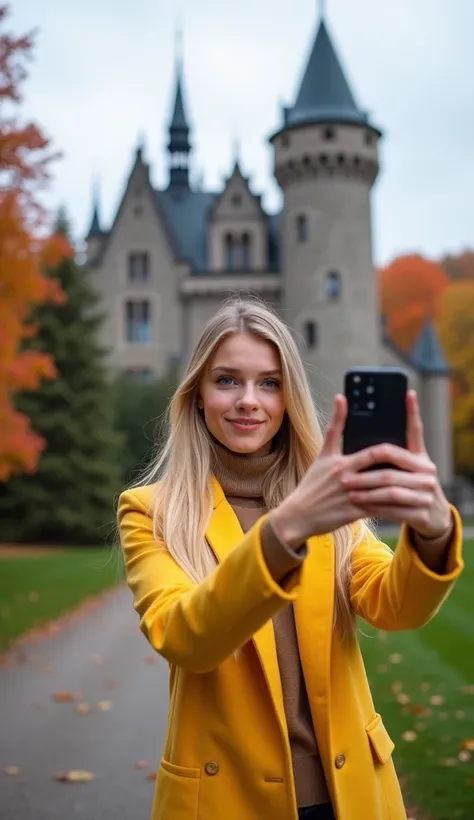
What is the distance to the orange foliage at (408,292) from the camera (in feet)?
180

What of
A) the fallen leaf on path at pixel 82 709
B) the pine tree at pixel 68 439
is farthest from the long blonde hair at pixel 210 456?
the pine tree at pixel 68 439

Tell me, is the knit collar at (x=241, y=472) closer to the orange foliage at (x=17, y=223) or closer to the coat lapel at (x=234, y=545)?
the coat lapel at (x=234, y=545)

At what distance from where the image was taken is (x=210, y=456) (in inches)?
91.7

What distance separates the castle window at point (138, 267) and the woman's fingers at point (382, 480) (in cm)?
4111

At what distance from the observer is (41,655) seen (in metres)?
9.57

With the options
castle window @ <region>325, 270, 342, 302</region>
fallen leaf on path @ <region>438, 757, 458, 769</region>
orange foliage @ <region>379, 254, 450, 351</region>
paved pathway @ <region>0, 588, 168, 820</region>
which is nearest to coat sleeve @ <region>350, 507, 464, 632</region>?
paved pathway @ <region>0, 588, 168, 820</region>

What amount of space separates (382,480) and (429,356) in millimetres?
41896

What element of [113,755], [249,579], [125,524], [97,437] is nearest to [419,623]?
[249,579]

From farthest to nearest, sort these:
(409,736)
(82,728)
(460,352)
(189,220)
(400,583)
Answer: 1. (460,352)
2. (189,220)
3. (82,728)
4. (409,736)
5. (400,583)

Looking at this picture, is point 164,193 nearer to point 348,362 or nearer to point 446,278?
point 348,362

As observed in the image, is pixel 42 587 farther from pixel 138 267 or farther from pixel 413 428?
pixel 138 267

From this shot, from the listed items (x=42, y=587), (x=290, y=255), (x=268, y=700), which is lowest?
(x=42, y=587)

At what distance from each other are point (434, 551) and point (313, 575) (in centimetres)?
41

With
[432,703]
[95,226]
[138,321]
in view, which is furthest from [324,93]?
[432,703]
